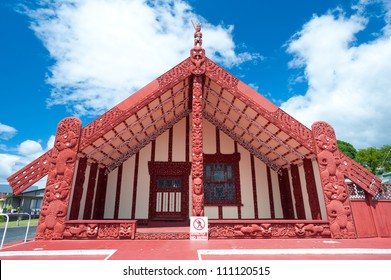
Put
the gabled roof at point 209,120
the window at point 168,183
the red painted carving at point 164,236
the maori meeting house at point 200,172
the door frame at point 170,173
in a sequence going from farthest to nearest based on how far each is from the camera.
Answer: the window at point 168,183 < the door frame at point 170,173 < the gabled roof at point 209,120 < the maori meeting house at point 200,172 < the red painted carving at point 164,236

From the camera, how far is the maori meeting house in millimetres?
5562

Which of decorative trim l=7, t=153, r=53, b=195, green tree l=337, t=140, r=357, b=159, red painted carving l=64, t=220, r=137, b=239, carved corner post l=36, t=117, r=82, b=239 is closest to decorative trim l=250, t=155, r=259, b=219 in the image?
red painted carving l=64, t=220, r=137, b=239

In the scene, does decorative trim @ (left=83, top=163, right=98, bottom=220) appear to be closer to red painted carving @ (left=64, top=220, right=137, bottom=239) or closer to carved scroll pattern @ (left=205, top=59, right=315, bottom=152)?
red painted carving @ (left=64, top=220, right=137, bottom=239)

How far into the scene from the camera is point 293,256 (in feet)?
12.1

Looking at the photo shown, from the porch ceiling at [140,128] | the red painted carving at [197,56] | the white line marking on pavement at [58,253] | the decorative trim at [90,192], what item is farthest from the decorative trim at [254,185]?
the white line marking on pavement at [58,253]

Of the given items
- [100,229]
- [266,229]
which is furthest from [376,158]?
[100,229]

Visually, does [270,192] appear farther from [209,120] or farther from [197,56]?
[197,56]

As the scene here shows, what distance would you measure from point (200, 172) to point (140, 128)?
3747 mm

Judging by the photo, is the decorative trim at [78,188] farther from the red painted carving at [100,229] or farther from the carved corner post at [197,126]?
the carved corner post at [197,126]

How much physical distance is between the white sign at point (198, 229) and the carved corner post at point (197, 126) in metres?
0.20

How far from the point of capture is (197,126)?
6457mm

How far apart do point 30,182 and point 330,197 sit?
811 cm

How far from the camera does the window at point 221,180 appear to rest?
9.35 m
